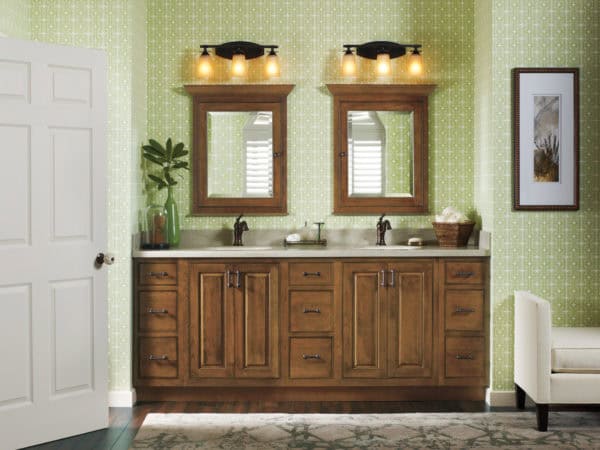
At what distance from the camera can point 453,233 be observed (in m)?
4.61

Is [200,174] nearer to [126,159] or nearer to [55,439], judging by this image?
[126,159]

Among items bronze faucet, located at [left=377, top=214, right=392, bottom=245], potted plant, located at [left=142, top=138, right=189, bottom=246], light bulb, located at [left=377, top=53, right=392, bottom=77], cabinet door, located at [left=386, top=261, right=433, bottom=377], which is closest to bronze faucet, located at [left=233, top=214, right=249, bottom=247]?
potted plant, located at [left=142, top=138, right=189, bottom=246]

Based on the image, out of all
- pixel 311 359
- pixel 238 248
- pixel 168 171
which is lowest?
pixel 311 359

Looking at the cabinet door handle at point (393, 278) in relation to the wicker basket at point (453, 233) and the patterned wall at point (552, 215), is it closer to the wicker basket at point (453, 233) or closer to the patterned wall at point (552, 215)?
the wicker basket at point (453, 233)

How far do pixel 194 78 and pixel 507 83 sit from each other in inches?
78.9

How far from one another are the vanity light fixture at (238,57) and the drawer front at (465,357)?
6.73ft

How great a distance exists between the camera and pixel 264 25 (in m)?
4.90

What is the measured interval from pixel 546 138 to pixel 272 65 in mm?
1765

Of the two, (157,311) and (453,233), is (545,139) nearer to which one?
(453,233)

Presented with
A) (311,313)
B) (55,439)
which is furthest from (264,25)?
(55,439)

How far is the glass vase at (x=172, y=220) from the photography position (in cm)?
471

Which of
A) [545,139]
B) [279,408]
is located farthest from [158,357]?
[545,139]

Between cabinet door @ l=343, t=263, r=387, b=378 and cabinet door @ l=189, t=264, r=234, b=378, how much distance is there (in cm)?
69

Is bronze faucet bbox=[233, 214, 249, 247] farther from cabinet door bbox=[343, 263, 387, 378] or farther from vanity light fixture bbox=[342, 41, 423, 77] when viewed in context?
vanity light fixture bbox=[342, 41, 423, 77]
